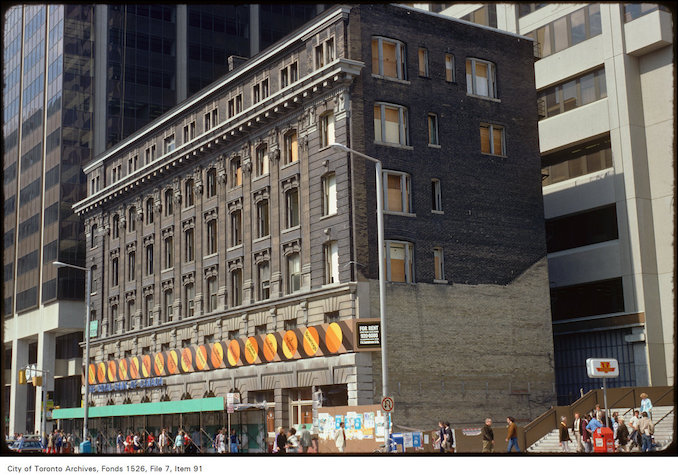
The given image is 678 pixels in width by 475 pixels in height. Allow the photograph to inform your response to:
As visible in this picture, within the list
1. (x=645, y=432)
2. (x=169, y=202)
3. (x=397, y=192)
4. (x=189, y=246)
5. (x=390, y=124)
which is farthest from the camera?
(x=169, y=202)

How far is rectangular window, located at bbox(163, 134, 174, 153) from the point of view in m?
73.6

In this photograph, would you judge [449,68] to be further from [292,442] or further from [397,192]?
[292,442]

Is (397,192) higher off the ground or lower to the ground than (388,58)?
lower


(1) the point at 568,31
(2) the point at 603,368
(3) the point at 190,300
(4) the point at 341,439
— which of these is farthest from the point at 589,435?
(3) the point at 190,300

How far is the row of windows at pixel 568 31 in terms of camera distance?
212 ft

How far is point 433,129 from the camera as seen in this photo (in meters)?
56.8

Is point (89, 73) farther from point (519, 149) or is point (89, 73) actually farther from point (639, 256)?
point (639, 256)

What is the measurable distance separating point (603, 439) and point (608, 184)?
106ft

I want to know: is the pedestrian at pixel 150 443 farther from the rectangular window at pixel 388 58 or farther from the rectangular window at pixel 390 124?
the rectangular window at pixel 388 58

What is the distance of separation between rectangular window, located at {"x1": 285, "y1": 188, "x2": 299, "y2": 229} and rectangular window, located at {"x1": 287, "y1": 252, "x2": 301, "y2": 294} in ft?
7.01

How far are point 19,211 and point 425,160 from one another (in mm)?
69940

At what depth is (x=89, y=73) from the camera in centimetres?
10388

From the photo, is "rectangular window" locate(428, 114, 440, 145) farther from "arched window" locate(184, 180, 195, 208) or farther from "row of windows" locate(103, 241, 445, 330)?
"arched window" locate(184, 180, 195, 208)

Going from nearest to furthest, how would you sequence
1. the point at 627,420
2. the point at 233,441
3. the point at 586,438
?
the point at 586,438
the point at 627,420
the point at 233,441
